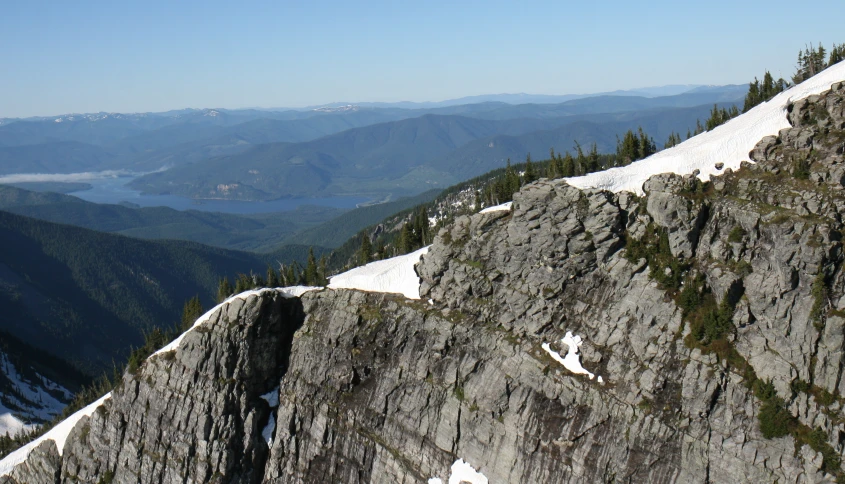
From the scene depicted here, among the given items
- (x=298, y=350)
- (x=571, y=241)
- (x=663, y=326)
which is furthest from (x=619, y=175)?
(x=298, y=350)

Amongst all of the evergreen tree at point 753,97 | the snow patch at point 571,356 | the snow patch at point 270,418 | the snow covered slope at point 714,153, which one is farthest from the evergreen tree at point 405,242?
the evergreen tree at point 753,97

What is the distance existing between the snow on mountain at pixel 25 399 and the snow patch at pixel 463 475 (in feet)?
368

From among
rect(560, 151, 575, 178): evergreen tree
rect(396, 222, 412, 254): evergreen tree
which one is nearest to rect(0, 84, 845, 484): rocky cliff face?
rect(560, 151, 575, 178): evergreen tree

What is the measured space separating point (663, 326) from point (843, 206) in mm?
17444

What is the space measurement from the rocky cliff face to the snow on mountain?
71.3m

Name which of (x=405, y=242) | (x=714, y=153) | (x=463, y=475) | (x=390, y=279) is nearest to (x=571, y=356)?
(x=463, y=475)

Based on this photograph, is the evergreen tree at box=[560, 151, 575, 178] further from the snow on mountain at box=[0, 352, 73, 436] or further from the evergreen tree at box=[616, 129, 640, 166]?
the snow on mountain at box=[0, 352, 73, 436]

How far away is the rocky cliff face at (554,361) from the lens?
155 ft

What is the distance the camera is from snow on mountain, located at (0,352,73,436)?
446 feet

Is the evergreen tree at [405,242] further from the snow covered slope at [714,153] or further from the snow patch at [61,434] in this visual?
the snow patch at [61,434]

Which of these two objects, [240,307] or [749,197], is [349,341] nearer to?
[240,307]

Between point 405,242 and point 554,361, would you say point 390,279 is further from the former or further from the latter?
point 405,242

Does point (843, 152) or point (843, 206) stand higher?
point (843, 152)

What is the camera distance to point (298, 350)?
7094 cm
